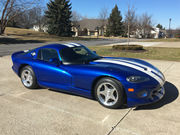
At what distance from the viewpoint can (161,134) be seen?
2.54 m

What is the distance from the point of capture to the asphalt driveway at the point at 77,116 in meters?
2.65

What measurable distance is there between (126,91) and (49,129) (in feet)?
4.93

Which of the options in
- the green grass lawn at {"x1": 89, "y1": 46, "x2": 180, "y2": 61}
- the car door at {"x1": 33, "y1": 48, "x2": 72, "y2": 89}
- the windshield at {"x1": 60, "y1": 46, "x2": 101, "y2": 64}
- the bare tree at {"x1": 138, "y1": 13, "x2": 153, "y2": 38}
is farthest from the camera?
the bare tree at {"x1": 138, "y1": 13, "x2": 153, "y2": 38}

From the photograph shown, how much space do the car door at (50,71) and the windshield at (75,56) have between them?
0.19m

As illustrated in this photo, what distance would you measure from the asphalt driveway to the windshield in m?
0.87

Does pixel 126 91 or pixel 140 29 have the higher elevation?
pixel 140 29

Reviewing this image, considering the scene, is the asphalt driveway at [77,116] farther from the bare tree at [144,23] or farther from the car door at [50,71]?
the bare tree at [144,23]

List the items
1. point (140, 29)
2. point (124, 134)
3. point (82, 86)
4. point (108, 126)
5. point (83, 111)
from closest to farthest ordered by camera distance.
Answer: point (124, 134) < point (108, 126) < point (83, 111) < point (82, 86) < point (140, 29)

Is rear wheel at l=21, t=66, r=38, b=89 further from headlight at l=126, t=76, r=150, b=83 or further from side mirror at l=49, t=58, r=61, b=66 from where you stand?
headlight at l=126, t=76, r=150, b=83

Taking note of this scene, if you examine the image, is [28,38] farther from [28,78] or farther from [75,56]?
[75,56]

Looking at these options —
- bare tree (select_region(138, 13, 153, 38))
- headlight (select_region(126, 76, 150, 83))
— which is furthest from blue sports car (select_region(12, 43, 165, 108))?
bare tree (select_region(138, 13, 153, 38))

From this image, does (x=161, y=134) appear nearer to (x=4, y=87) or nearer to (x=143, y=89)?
(x=143, y=89)

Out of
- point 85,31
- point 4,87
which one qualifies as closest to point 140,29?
point 85,31

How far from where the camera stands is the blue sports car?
3.14 m
